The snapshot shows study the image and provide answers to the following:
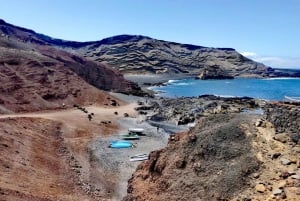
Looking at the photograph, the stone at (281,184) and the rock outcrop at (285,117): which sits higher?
the rock outcrop at (285,117)

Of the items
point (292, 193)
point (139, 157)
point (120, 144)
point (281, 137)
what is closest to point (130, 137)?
point (120, 144)

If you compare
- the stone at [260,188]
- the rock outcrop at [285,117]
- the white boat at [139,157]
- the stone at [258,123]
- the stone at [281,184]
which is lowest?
the white boat at [139,157]

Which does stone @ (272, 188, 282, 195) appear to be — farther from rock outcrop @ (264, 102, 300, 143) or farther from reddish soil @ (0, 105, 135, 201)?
reddish soil @ (0, 105, 135, 201)

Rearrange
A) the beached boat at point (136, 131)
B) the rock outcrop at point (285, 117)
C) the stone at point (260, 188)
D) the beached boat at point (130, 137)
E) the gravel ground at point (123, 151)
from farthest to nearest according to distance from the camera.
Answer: the beached boat at point (136, 131) < the beached boat at point (130, 137) < the gravel ground at point (123, 151) < the rock outcrop at point (285, 117) < the stone at point (260, 188)

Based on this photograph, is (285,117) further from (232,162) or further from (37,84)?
(37,84)

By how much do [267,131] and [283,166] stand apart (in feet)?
12.4

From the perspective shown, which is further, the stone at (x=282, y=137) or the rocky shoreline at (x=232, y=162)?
the stone at (x=282, y=137)

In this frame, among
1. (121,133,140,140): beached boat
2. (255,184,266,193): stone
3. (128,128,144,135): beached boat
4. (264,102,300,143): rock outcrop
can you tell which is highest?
(264,102,300,143): rock outcrop

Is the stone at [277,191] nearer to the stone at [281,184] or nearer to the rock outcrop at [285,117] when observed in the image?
the stone at [281,184]

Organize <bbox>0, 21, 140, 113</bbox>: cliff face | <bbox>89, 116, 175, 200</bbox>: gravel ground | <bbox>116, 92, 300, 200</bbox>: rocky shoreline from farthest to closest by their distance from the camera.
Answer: <bbox>0, 21, 140, 113</bbox>: cliff face → <bbox>89, 116, 175, 200</bbox>: gravel ground → <bbox>116, 92, 300, 200</bbox>: rocky shoreline

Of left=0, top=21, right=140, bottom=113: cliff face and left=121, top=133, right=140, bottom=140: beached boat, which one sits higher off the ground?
left=0, top=21, right=140, bottom=113: cliff face

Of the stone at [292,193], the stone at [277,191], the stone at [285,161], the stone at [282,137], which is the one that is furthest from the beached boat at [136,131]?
the stone at [292,193]

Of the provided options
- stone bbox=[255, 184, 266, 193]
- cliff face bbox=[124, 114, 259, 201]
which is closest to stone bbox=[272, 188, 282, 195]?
stone bbox=[255, 184, 266, 193]

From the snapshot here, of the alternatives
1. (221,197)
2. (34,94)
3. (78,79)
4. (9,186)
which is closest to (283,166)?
(221,197)
